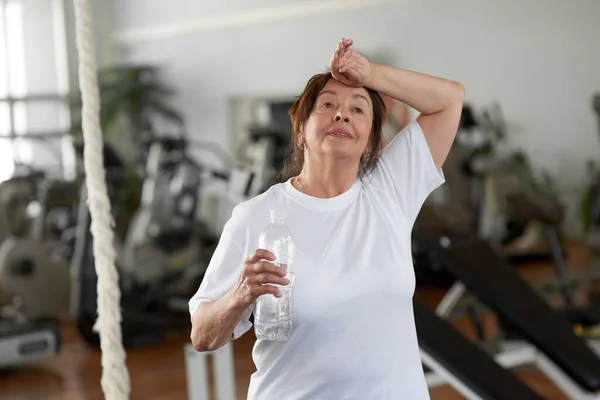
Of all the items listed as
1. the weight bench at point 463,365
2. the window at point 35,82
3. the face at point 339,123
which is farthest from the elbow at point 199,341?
the window at point 35,82

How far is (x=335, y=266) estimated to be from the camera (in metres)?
0.80

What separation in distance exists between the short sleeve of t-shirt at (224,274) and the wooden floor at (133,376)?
2.14m

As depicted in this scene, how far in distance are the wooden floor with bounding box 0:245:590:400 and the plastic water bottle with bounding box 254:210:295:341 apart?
2164 millimetres

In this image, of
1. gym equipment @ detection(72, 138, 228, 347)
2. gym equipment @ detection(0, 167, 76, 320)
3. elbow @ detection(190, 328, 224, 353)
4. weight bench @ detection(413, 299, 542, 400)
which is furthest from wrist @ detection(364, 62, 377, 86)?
gym equipment @ detection(0, 167, 76, 320)

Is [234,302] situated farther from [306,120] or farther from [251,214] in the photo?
[306,120]

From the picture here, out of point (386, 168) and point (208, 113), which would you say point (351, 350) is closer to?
point (386, 168)

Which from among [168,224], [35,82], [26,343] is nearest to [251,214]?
[26,343]

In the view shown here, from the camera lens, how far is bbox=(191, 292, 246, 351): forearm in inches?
30.3

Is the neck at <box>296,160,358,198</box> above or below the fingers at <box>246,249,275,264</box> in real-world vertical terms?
above

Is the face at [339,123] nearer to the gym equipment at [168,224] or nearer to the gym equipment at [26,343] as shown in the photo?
the gym equipment at [26,343]

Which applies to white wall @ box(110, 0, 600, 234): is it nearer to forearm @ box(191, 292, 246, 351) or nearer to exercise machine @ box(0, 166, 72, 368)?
exercise machine @ box(0, 166, 72, 368)

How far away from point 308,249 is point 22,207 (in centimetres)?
462

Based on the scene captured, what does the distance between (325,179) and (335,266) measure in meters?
0.10

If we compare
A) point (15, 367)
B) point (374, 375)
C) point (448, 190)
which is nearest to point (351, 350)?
point (374, 375)
